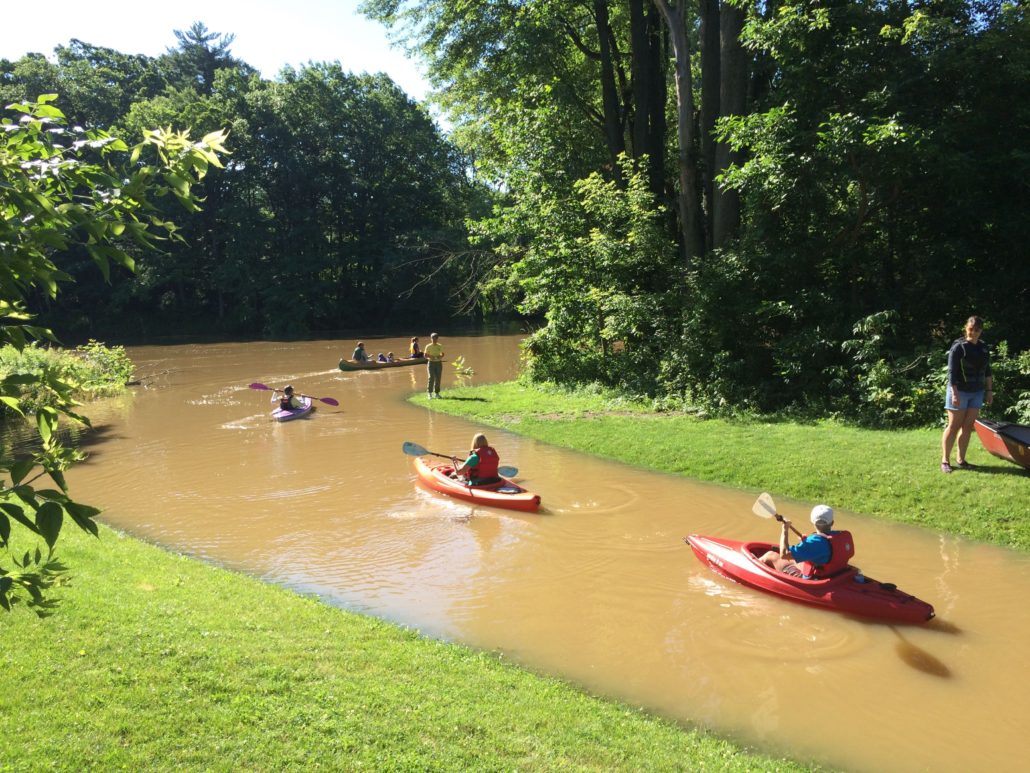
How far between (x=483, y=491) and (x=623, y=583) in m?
3.48

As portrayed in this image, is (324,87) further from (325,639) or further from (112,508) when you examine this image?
(325,639)

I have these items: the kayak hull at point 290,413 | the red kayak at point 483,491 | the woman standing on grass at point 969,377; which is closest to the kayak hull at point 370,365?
the kayak hull at point 290,413

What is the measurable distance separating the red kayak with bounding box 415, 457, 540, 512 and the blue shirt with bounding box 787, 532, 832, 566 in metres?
4.14

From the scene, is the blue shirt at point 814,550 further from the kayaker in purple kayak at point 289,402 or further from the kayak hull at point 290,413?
the kayaker in purple kayak at point 289,402

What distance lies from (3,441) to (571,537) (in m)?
13.8

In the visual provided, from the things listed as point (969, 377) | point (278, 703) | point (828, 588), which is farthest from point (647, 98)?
point (278, 703)

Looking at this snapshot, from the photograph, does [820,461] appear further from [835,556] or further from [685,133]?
[685,133]

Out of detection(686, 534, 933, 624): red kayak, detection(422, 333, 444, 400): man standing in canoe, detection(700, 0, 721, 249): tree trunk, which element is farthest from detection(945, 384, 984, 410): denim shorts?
detection(422, 333, 444, 400): man standing in canoe

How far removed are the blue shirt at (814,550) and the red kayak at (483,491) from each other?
414 cm

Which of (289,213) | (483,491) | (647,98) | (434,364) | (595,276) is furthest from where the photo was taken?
(289,213)

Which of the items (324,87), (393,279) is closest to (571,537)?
(393,279)

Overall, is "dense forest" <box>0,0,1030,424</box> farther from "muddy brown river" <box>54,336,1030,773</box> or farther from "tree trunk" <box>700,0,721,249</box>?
"muddy brown river" <box>54,336,1030,773</box>

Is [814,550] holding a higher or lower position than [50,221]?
lower

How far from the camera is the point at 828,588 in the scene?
24.1 feet
